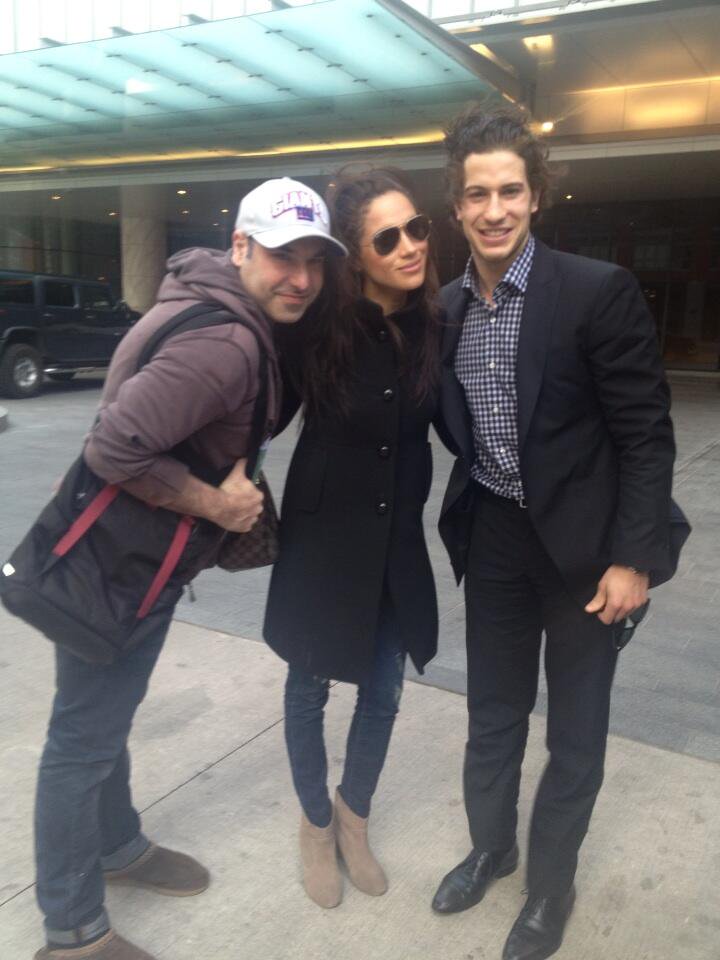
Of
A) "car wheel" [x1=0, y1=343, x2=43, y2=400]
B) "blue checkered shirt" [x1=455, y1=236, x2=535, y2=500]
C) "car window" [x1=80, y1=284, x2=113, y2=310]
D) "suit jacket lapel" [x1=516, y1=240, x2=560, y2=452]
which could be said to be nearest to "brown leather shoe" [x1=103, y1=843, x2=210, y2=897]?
"blue checkered shirt" [x1=455, y1=236, x2=535, y2=500]

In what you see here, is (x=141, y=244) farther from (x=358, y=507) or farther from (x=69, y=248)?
(x=358, y=507)

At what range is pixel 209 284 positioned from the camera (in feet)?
6.52

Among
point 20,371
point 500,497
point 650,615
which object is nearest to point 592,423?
point 500,497

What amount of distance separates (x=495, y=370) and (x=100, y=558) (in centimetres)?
104

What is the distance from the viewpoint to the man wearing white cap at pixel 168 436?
186cm

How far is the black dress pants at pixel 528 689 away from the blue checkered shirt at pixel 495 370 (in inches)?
3.6

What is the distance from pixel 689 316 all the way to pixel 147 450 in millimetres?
26046

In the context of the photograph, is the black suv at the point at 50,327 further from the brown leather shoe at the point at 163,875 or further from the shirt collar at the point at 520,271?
the shirt collar at the point at 520,271

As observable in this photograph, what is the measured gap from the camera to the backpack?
194 cm

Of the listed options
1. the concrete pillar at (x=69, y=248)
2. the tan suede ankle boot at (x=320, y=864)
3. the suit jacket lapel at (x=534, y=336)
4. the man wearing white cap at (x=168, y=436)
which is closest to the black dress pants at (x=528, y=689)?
the suit jacket lapel at (x=534, y=336)

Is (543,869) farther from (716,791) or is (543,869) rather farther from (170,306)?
(170,306)

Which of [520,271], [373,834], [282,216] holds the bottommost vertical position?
[373,834]

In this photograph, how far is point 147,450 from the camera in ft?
6.11

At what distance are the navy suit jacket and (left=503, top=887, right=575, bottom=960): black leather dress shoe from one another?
0.86 meters
